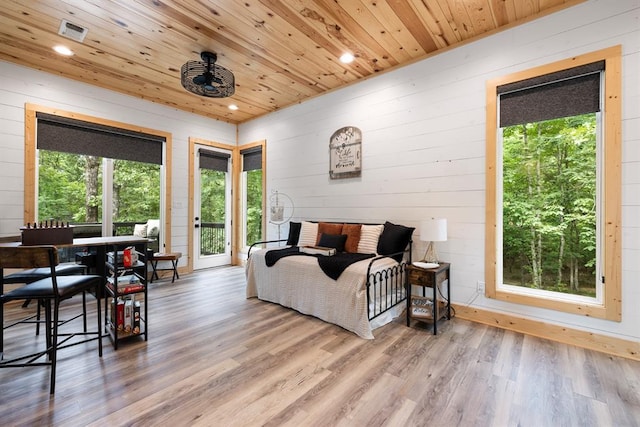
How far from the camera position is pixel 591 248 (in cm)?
250

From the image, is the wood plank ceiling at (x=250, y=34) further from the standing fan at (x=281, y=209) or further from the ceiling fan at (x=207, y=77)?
the standing fan at (x=281, y=209)

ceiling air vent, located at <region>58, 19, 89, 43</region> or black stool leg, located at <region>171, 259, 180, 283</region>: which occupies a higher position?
ceiling air vent, located at <region>58, 19, 89, 43</region>

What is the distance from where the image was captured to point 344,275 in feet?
8.98

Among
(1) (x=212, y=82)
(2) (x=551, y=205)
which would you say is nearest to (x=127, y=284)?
(1) (x=212, y=82)

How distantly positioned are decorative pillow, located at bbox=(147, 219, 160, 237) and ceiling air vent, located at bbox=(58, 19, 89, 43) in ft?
8.72

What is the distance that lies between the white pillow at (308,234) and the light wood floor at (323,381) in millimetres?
1370

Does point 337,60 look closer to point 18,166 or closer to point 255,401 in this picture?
point 255,401

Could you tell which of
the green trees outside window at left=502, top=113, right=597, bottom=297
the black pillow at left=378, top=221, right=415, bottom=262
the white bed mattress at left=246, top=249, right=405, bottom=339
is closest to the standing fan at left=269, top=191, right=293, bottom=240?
the white bed mattress at left=246, top=249, right=405, bottom=339

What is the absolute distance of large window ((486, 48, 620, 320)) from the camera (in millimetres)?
2301

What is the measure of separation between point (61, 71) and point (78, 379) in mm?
3857

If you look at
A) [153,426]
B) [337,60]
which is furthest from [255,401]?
[337,60]

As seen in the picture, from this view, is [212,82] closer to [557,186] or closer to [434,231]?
[434,231]

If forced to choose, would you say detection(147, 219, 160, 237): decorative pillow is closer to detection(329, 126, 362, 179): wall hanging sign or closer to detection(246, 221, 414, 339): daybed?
detection(246, 221, 414, 339): daybed

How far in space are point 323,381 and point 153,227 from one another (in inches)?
162
